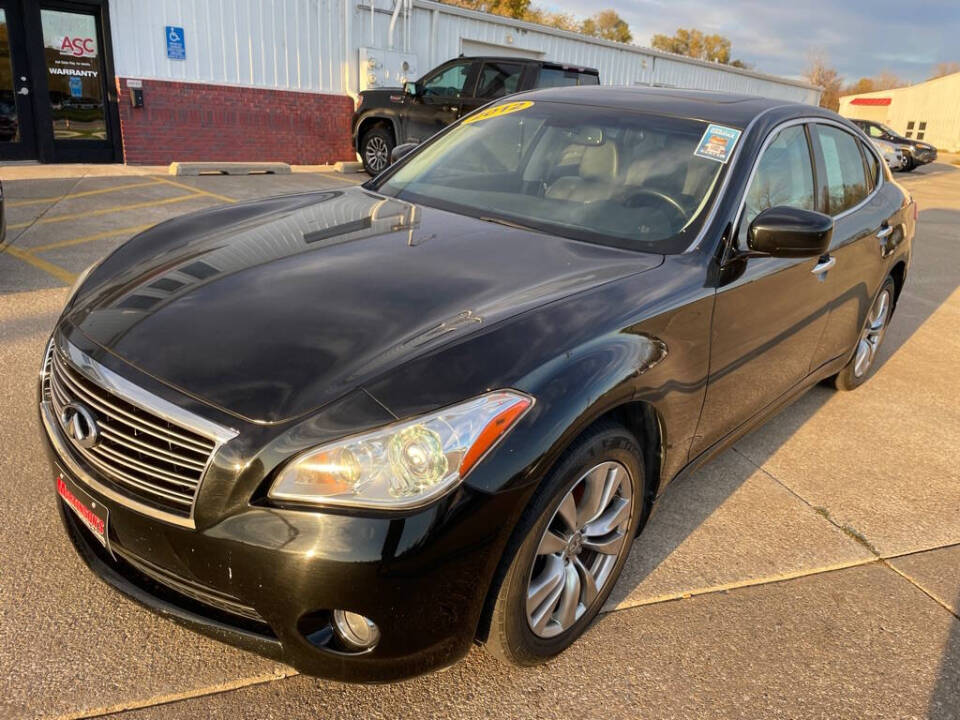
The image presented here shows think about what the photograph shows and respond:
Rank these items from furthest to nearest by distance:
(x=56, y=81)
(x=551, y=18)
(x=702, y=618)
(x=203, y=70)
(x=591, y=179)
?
(x=551, y=18), (x=203, y=70), (x=56, y=81), (x=591, y=179), (x=702, y=618)

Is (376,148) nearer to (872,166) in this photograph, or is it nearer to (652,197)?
(872,166)

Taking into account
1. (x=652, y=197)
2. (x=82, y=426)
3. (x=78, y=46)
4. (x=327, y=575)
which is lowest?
(x=327, y=575)

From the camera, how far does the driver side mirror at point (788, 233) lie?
107 inches

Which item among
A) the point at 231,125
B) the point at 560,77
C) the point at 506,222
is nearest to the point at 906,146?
the point at 560,77

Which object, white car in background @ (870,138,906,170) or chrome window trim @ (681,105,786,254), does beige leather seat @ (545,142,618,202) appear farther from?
white car in background @ (870,138,906,170)

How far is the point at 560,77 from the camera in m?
12.1

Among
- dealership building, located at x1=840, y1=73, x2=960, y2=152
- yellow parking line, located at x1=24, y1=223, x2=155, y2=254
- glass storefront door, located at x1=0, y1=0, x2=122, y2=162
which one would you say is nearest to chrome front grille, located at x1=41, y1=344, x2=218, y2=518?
yellow parking line, located at x1=24, y1=223, x2=155, y2=254

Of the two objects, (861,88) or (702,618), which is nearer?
(702,618)

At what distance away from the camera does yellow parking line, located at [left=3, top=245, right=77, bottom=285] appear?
5806mm

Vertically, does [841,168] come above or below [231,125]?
above

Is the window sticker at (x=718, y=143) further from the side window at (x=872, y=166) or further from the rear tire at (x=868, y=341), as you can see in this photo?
the rear tire at (x=868, y=341)

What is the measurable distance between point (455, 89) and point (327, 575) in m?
11.7

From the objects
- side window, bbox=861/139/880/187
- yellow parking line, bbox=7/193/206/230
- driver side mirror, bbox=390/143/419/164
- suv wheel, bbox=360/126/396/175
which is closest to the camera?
driver side mirror, bbox=390/143/419/164

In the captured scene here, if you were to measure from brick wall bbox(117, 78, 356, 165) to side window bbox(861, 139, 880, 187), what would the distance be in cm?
1144
